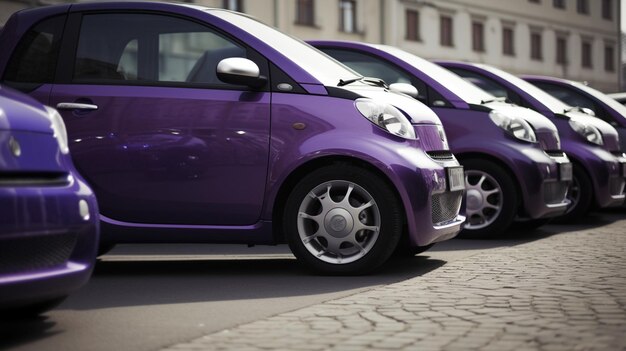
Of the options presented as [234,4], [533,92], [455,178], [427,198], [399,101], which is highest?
[234,4]

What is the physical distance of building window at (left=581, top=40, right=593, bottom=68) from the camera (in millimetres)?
56975

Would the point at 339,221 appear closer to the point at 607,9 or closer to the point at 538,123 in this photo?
the point at 538,123

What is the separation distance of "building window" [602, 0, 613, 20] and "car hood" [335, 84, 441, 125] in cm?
5423

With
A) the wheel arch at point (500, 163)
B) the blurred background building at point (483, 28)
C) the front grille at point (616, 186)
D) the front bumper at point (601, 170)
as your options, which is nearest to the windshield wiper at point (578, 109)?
the front bumper at point (601, 170)

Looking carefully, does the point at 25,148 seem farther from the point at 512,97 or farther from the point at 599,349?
the point at 512,97

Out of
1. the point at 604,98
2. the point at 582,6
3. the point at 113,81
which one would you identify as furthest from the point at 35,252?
the point at 582,6

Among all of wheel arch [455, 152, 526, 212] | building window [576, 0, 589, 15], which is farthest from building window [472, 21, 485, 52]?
wheel arch [455, 152, 526, 212]

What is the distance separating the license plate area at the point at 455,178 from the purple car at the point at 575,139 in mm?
3589

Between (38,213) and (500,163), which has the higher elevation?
(500,163)

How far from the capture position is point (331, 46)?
9.54 metres

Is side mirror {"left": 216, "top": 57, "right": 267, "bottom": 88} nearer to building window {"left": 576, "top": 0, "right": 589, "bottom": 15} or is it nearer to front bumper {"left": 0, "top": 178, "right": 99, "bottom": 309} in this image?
front bumper {"left": 0, "top": 178, "right": 99, "bottom": 309}

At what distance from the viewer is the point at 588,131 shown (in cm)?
1086

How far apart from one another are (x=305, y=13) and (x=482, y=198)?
30789 mm

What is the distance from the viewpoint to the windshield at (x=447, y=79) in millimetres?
9195
